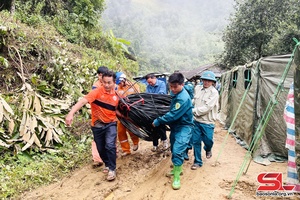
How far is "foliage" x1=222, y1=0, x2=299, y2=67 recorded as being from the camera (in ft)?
51.1

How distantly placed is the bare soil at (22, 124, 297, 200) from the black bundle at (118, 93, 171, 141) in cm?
61

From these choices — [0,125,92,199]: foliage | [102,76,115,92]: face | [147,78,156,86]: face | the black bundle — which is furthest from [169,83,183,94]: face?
[0,125,92,199]: foliage

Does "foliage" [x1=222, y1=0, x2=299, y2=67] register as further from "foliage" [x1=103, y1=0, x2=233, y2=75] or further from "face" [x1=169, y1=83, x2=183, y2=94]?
"foliage" [x1=103, y1=0, x2=233, y2=75]

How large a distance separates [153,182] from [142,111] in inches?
43.1

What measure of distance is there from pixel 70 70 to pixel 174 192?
4.46 metres

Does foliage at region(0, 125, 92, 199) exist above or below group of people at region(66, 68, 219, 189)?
below

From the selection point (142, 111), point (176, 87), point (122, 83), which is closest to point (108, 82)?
point (142, 111)

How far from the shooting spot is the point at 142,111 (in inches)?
154

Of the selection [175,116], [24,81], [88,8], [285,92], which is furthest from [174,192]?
[88,8]

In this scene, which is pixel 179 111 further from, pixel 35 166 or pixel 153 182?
pixel 35 166

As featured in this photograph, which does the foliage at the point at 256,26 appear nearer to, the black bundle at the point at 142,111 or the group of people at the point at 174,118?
the group of people at the point at 174,118

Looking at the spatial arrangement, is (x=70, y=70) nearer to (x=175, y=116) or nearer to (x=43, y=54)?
(x=43, y=54)

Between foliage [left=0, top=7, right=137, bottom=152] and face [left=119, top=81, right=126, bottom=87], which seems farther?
face [left=119, top=81, right=126, bottom=87]

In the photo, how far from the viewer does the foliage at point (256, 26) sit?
51.1ft
